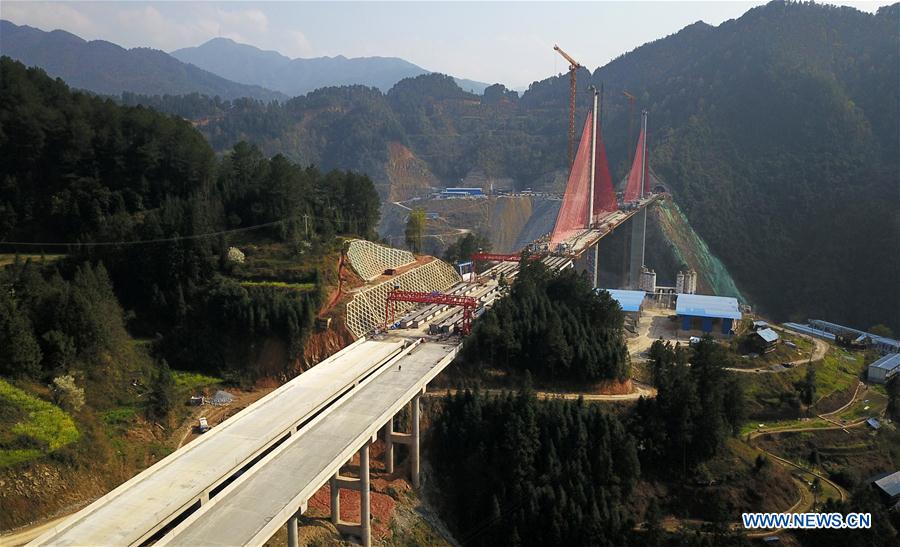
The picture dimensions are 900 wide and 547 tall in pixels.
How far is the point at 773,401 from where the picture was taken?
3422 cm

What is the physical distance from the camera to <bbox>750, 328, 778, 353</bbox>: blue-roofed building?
37656mm

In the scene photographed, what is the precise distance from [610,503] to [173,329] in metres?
20.4

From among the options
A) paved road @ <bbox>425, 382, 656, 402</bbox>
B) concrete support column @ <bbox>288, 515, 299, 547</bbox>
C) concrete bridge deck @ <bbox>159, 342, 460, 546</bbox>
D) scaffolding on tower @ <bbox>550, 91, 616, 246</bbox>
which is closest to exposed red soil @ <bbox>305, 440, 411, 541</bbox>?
concrete bridge deck @ <bbox>159, 342, 460, 546</bbox>

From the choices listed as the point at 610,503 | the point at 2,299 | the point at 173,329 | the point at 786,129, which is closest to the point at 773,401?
the point at 610,503

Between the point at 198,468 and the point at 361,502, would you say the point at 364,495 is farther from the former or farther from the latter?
the point at 198,468

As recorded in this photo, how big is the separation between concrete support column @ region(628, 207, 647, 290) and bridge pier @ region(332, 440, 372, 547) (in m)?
50.6

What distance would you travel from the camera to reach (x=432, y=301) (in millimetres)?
32531

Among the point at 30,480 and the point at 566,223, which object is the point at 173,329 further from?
the point at 566,223

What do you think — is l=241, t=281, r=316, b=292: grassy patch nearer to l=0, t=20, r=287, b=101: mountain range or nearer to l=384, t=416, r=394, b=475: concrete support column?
l=384, t=416, r=394, b=475: concrete support column

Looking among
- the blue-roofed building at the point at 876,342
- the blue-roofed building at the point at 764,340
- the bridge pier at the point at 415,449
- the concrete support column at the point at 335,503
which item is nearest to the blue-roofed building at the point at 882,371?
the blue-roofed building at the point at 876,342

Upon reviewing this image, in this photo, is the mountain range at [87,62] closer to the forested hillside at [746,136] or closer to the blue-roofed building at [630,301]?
the forested hillside at [746,136]

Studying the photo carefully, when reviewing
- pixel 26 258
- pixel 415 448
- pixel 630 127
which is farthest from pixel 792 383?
pixel 630 127

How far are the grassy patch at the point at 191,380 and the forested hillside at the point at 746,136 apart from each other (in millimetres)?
54038

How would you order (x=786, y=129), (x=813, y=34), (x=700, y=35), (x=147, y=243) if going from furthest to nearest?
(x=700, y=35), (x=813, y=34), (x=786, y=129), (x=147, y=243)
